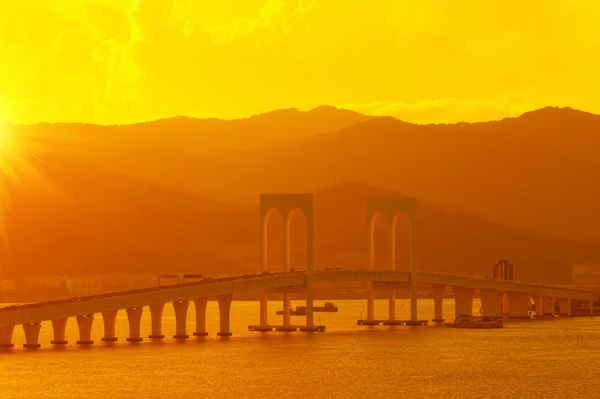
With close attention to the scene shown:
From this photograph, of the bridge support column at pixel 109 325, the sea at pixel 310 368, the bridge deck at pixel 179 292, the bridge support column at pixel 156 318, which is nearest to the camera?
the sea at pixel 310 368

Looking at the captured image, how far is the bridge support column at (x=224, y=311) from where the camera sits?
14862cm

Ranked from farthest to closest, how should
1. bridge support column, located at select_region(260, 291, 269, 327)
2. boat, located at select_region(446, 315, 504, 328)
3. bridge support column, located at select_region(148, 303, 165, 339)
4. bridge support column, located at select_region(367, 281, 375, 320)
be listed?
boat, located at select_region(446, 315, 504, 328) < bridge support column, located at select_region(367, 281, 375, 320) < bridge support column, located at select_region(260, 291, 269, 327) < bridge support column, located at select_region(148, 303, 165, 339)

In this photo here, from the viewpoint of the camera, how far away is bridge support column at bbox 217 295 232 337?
Result: 149 meters

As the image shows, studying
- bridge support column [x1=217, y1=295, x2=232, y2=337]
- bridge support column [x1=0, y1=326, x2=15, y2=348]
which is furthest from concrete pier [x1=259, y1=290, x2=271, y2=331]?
bridge support column [x1=0, y1=326, x2=15, y2=348]

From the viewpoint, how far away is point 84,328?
454 feet

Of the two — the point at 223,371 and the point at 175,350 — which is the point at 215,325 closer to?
the point at 175,350

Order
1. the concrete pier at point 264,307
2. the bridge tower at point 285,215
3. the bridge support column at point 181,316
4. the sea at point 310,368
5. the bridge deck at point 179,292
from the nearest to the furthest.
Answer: the sea at point 310,368
the bridge deck at point 179,292
the bridge support column at point 181,316
the concrete pier at point 264,307
the bridge tower at point 285,215

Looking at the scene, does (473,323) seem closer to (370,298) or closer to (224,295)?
(370,298)

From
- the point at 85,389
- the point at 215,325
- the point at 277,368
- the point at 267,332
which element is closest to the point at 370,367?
the point at 277,368

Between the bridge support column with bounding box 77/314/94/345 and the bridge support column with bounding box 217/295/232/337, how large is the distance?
14.7 meters

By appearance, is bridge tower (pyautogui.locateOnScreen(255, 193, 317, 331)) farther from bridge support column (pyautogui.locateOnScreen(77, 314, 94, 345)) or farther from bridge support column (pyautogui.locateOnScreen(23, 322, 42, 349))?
bridge support column (pyautogui.locateOnScreen(23, 322, 42, 349))

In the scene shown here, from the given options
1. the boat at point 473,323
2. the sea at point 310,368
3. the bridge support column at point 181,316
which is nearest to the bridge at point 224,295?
the bridge support column at point 181,316

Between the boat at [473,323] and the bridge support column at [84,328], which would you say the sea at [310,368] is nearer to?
the bridge support column at [84,328]

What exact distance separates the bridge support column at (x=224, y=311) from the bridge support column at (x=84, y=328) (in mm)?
14712
